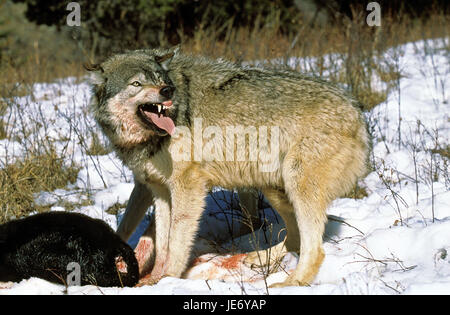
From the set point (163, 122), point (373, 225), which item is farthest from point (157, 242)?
point (373, 225)

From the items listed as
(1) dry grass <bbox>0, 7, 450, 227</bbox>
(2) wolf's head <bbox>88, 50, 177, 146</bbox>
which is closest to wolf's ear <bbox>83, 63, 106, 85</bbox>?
(2) wolf's head <bbox>88, 50, 177, 146</bbox>

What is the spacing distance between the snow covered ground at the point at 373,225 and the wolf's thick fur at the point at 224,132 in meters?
0.37

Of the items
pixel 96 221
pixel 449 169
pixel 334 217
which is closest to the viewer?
pixel 96 221

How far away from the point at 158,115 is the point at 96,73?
23.8 inches

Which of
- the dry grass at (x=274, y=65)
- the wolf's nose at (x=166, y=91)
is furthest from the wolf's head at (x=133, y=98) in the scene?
the dry grass at (x=274, y=65)

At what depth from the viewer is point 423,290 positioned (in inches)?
107

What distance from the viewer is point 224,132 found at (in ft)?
12.5

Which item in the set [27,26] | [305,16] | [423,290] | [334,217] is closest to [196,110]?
[334,217]

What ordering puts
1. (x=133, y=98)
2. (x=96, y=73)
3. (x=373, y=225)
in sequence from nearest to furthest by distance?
1. (x=133, y=98)
2. (x=96, y=73)
3. (x=373, y=225)

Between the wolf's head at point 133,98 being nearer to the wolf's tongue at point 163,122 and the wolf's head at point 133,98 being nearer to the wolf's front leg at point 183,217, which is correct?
the wolf's tongue at point 163,122

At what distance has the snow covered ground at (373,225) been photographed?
10.1 ft

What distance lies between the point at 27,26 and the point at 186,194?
455 inches

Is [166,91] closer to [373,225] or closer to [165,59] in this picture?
[165,59]
